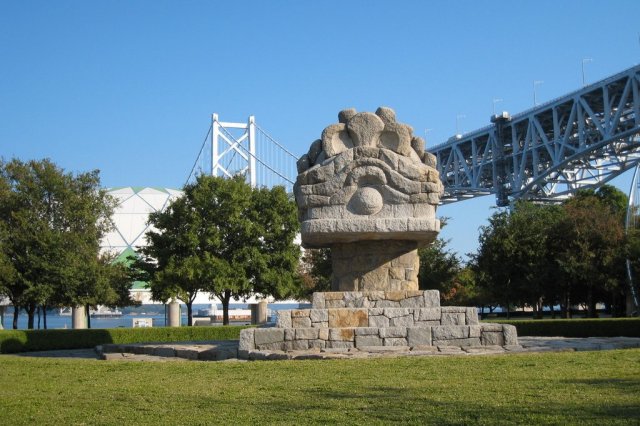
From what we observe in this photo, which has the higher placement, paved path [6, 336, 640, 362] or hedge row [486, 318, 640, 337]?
paved path [6, 336, 640, 362]

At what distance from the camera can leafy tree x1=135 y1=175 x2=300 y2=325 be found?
3241 cm

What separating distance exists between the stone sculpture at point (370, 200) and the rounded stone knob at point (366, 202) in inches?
0.8

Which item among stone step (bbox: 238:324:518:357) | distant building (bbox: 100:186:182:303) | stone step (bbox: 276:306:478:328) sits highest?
distant building (bbox: 100:186:182:303)

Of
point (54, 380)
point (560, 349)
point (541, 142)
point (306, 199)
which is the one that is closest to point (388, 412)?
point (54, 380)

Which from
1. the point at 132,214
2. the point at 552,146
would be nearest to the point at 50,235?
the point at 552,146

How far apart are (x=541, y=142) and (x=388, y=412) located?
61.8 meters

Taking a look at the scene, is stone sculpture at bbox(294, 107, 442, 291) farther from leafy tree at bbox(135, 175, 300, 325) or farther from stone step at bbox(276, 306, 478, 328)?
leafy tree at bbox(135, 175, 300, 325)

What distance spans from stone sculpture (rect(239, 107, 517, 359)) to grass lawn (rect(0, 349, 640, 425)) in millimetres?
2058

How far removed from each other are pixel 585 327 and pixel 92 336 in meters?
16.4

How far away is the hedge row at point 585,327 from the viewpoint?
22016mm

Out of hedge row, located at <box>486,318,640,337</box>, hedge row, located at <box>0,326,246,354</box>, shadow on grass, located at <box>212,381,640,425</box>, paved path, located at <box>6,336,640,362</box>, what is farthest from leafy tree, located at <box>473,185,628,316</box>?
shadow on grass, located at <box>212,381,640,425</box>

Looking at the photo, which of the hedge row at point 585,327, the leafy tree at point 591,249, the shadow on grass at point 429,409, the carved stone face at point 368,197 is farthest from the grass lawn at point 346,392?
the leafy tree at point 591,249

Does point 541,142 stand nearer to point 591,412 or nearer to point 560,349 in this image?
point 560,349

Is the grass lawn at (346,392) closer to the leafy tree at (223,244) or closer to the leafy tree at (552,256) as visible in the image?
the leafy tree at (223,244)
